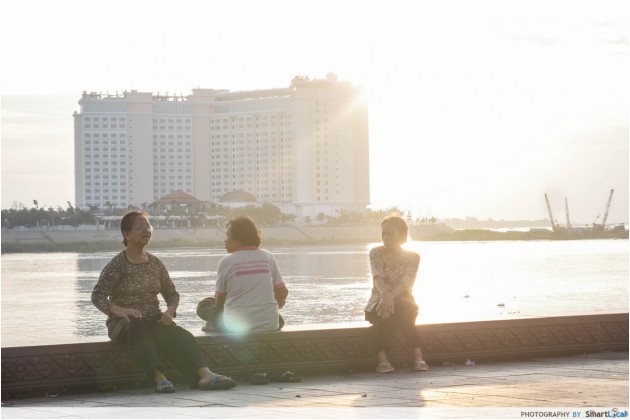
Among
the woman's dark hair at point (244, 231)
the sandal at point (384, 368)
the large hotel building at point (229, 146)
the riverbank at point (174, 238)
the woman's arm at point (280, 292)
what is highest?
the large hotel building at point (229, 146)

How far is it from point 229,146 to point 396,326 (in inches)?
7275

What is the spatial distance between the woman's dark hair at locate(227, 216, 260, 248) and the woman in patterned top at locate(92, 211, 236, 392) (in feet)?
2.27

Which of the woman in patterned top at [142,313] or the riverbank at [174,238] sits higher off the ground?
the woman in patterned top at [142,313]

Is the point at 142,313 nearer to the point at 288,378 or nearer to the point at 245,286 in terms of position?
the point at 245,286

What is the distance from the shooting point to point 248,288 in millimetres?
7922

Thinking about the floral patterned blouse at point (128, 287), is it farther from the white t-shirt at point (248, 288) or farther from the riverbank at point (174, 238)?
the riverbank at point (174, 238)

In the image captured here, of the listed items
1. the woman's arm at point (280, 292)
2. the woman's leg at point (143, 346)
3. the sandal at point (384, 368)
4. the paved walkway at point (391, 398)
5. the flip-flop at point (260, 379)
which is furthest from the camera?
the sandal at point (384, 368)

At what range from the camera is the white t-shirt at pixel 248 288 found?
7922mm

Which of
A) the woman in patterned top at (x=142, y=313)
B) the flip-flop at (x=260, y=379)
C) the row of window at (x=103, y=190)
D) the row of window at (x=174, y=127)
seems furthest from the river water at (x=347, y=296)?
the row of window at (x=174, y=127)

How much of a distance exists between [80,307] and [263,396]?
26.8m

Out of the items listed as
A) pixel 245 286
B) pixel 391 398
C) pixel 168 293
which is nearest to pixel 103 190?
pixel 245 286

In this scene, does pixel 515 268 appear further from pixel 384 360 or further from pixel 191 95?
pixel 191 95

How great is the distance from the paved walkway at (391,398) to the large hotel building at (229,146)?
172847mm

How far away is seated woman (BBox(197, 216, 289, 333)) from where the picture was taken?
26.0 feet
